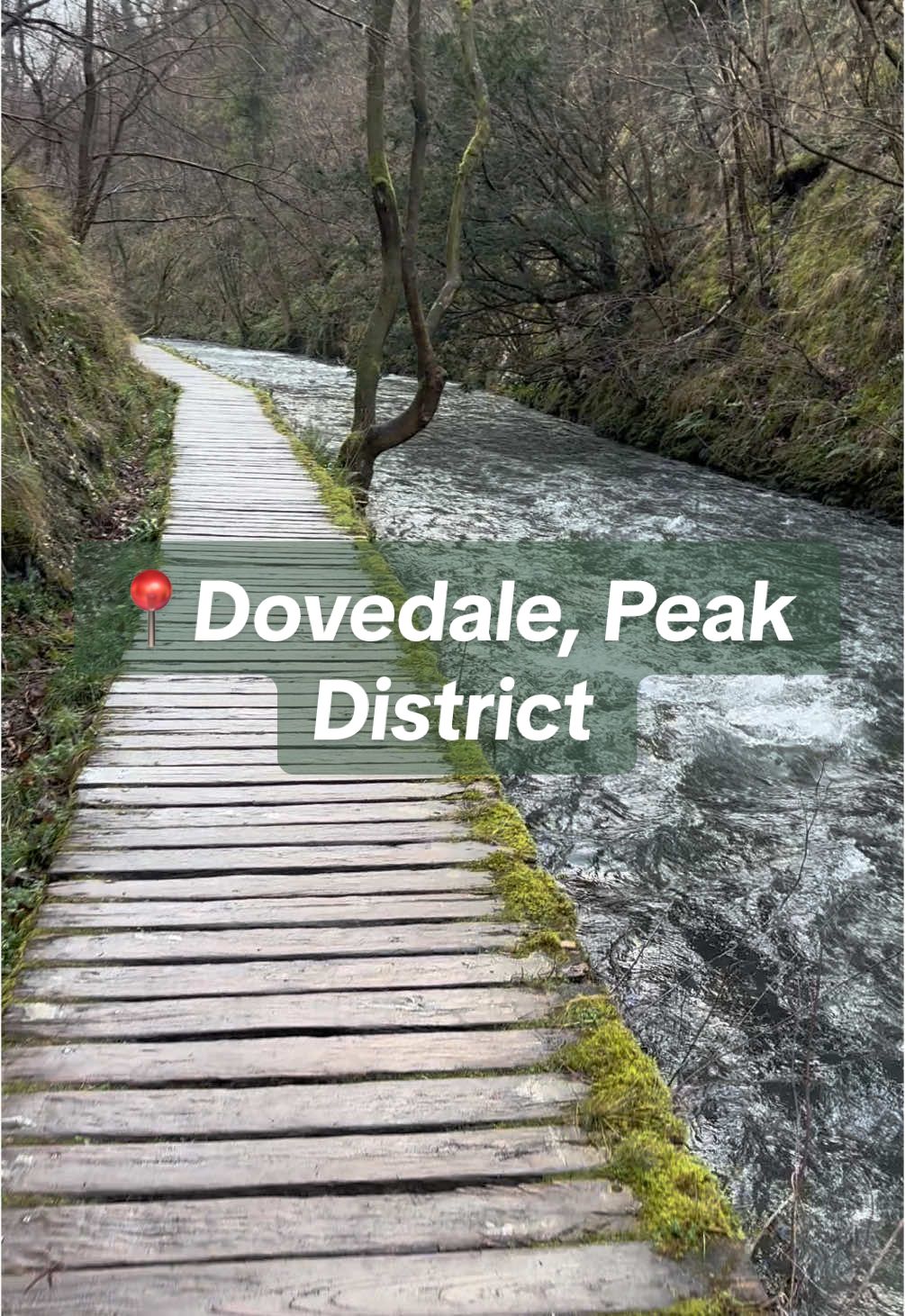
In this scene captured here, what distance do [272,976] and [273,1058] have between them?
1.05 feet

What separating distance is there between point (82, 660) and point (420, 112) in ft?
27.0

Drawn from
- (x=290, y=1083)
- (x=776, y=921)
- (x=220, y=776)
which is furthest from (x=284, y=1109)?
(x=776, y=921)

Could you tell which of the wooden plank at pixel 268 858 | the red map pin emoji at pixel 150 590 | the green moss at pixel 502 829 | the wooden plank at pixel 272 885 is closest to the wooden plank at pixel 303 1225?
the wooden plank at pixel 272 885

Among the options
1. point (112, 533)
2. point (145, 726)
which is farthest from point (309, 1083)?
point (112, 533)

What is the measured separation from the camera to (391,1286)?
1.93 m

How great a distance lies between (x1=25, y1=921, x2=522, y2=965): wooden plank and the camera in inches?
112

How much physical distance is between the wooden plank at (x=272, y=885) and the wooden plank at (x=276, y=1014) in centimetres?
49

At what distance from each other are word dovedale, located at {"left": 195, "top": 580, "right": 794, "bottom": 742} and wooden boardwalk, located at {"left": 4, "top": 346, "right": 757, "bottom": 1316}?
697 millimetres

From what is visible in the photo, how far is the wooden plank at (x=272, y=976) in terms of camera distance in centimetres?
271

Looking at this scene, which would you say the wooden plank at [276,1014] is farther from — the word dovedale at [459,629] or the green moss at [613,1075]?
the word dovedale at [459,629]

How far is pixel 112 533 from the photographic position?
7.37 m

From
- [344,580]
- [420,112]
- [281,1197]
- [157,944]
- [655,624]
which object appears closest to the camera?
[281,1197]

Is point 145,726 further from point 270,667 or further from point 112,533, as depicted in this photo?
point 112,533

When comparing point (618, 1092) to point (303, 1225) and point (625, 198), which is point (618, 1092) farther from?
point (625, 198)
